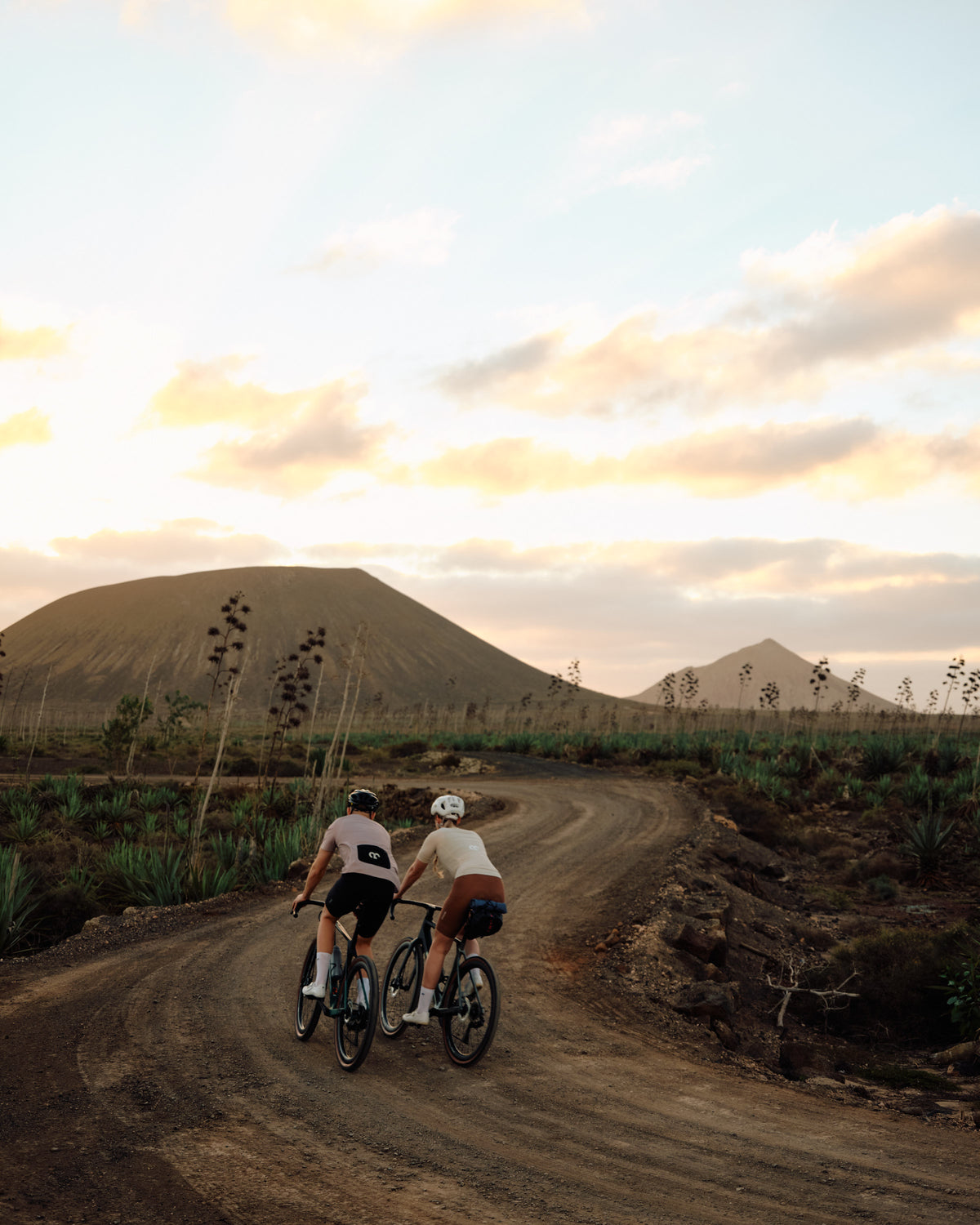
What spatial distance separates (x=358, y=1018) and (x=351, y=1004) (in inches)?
4.9

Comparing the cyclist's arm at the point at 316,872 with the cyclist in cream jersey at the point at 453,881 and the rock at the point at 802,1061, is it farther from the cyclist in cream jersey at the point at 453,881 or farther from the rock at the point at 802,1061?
the rock at the point at 802,1061

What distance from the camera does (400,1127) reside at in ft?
19.1

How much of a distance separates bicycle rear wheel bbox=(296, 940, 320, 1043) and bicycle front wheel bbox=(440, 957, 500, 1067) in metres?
1.07

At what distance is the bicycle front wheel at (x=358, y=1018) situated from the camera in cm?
654

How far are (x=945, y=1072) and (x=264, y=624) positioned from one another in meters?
162

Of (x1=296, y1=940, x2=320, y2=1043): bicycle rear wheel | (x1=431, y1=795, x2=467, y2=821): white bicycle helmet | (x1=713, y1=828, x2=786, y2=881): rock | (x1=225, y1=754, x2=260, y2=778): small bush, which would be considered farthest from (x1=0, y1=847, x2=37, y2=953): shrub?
(x1=225, y1=754, x2=260, y2=778): small bush

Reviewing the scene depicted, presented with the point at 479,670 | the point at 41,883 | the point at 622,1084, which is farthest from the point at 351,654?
the point at 479,670

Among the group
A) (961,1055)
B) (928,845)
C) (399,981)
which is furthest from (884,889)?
(399,981)

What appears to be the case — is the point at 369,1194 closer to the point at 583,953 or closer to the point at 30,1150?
the point at 30,1150

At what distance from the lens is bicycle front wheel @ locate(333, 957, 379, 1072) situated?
654 cm

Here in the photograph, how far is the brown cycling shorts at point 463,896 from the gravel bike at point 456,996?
0.15 m

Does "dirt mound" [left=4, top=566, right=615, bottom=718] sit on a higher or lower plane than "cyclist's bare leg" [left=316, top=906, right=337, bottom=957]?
higher

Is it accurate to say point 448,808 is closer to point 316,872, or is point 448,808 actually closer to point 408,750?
point 316,872

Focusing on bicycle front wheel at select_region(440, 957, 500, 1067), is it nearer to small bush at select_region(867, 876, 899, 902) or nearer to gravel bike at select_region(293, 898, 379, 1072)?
gravel bike at select_region(293, 898, 379, 1072)
